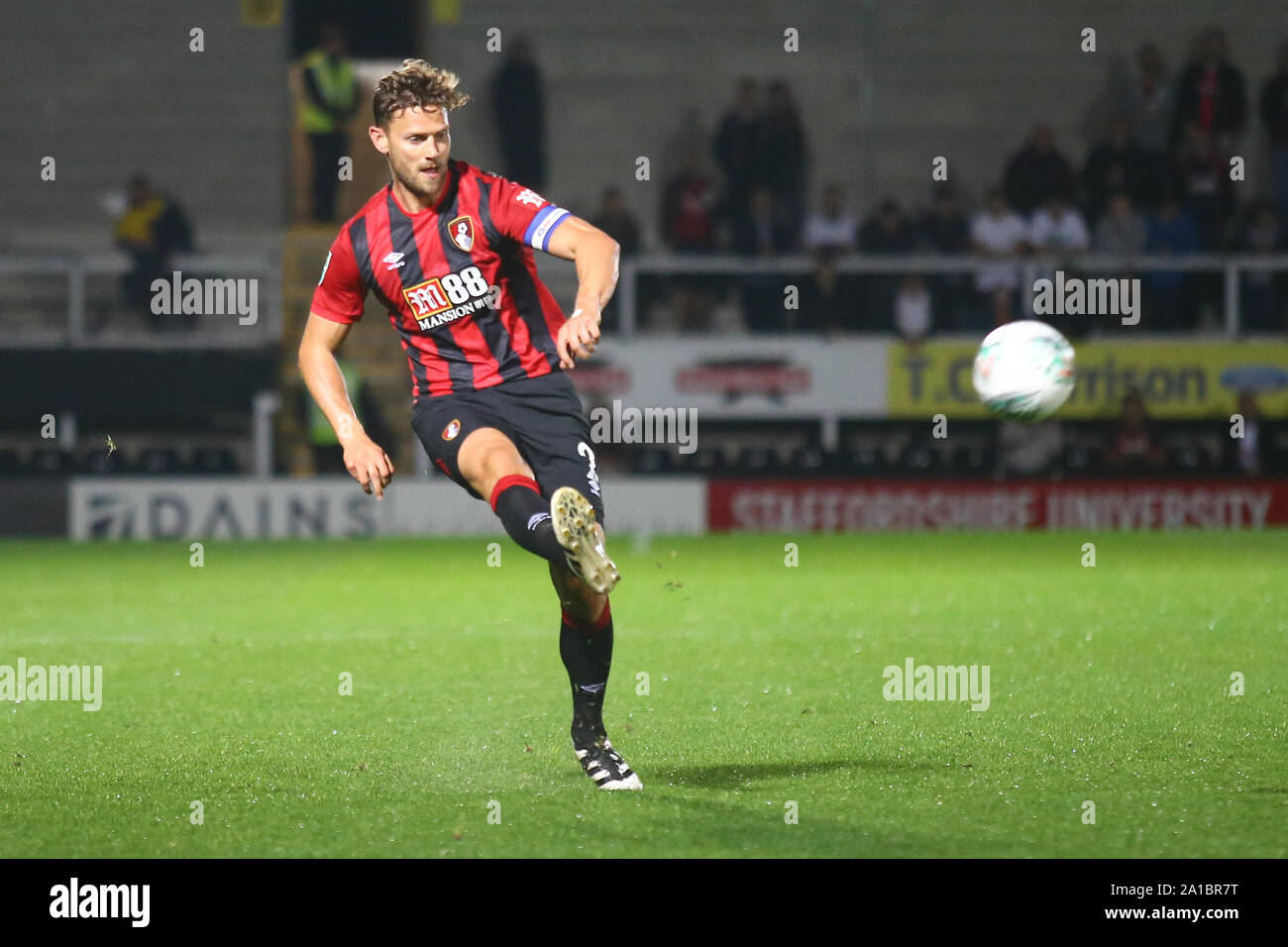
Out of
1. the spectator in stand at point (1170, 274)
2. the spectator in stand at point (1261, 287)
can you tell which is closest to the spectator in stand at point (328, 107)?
the spectator in stand at point (1170, 274)

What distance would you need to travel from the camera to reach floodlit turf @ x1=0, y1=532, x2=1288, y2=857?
5.23 m

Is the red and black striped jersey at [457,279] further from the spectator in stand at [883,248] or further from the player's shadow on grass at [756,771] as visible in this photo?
the spectator in stand at [883,248]

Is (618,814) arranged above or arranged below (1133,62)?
below

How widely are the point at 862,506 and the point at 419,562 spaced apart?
4332 mm

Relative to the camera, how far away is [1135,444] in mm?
15852

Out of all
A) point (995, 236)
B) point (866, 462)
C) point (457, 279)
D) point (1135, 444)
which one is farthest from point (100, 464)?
point (457, 279)

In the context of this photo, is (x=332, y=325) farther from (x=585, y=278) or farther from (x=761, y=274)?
(x=761, y=274)

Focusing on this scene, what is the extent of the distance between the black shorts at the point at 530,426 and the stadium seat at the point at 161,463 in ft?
33.5

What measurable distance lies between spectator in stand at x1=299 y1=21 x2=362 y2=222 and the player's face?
11.3 meters

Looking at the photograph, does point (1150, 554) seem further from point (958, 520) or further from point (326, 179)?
point (326, 179)

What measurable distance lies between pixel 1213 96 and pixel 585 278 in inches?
495

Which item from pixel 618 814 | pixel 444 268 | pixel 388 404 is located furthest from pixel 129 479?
pixel 618 814

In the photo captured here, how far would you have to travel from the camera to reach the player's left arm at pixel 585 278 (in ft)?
17.8

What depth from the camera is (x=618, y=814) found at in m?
5.42
